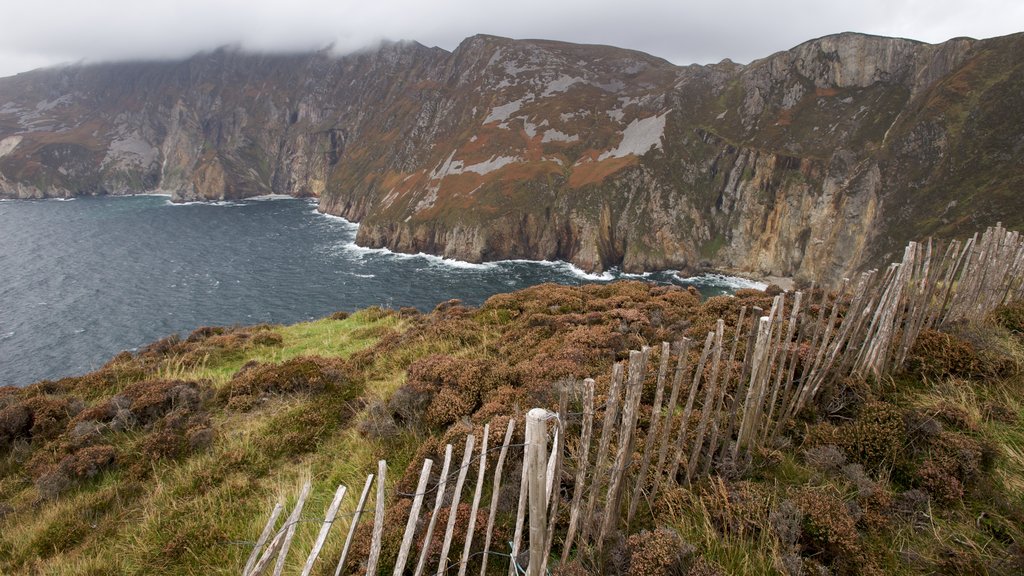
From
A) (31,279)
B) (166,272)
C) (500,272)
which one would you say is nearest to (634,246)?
(500,272)

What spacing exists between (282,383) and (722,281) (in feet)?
257

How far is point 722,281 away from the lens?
76438mm

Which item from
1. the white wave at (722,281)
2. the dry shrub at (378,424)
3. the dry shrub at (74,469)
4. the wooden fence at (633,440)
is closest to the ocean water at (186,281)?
the white wave at (722,281)

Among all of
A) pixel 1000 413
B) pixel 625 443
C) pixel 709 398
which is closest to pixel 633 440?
pixel 625 443

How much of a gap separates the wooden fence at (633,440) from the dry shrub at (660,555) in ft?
1.42

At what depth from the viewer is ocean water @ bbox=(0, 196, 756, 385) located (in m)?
53.7

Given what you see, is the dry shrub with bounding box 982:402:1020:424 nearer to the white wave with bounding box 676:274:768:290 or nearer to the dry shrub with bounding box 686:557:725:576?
the dry shrub with bounding box 686:557:725:576

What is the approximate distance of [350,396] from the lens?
401 inches

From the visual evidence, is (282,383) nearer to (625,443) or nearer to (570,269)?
(625,443)

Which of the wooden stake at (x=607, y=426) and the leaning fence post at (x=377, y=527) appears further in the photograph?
the wooden stake at (x=607, y=426)

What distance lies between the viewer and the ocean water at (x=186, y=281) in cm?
5366

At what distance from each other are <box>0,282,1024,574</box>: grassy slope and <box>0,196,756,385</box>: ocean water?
136 feet

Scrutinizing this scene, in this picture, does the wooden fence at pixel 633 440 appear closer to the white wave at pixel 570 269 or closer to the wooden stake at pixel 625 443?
the wooden stake at pixel 625 443

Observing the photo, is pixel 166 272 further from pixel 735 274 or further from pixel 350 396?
pixel 735 274
